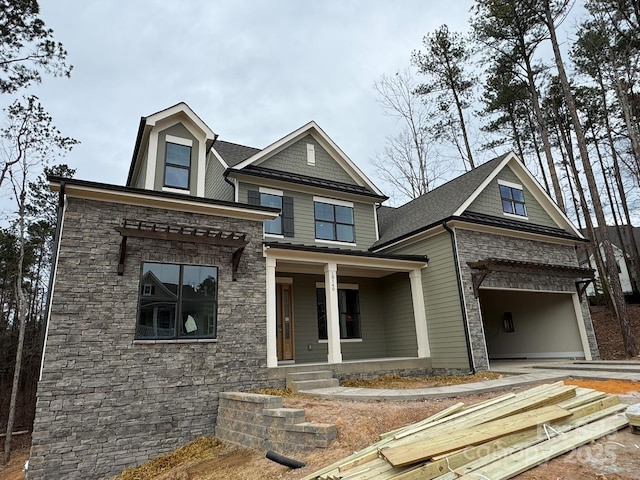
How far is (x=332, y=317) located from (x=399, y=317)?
321 cm

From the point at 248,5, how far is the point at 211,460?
13.4 metres

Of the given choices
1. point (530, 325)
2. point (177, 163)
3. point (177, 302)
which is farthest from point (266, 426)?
point (530, 325)

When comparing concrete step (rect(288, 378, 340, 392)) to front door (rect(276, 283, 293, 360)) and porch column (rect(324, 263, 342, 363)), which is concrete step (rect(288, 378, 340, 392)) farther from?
front door (rect(276, 283, 293, 360))

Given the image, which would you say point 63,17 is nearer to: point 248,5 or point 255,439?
point 248,5

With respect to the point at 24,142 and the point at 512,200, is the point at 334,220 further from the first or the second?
the point at 24,142

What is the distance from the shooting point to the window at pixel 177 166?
391 inches

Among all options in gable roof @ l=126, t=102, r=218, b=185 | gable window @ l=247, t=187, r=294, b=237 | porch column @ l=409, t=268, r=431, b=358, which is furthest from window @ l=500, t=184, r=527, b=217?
gable roof @ l=126, t=102, r=218, b=185

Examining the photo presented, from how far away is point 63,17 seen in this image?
11.6m

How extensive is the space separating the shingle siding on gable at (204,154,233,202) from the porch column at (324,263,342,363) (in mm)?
3777

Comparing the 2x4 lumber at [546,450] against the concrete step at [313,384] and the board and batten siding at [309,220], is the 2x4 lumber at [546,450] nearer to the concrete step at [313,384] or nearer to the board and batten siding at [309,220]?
the concrete step at [313,384]

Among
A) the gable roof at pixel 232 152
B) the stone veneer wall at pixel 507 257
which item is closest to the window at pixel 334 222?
the gable roof at pixel 232 152

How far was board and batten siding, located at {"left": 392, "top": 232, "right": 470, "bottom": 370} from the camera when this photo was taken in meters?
9.98

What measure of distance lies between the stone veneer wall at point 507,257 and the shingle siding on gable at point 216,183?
6.88 meters

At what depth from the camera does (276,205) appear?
454 inches
